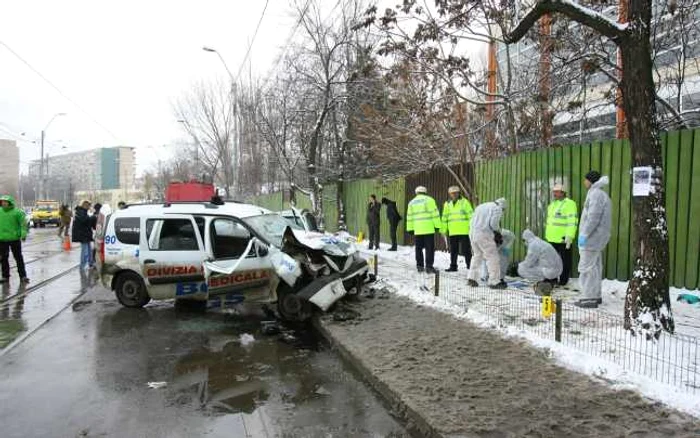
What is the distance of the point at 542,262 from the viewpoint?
862 cm

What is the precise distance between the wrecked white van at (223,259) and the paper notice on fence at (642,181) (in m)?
3.95

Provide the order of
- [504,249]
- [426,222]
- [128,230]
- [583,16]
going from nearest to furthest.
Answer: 1. [583,16]
2. [128,230]
3. [504,249]
4. [426,222]

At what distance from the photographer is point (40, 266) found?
14711 mm

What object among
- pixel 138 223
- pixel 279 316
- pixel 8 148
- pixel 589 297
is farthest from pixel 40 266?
pixel 8 148

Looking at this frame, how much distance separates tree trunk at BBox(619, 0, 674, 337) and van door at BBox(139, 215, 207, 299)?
19.7 feet

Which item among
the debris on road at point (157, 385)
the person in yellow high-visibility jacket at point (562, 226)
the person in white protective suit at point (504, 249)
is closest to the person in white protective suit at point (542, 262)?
the person in yellow high-visibility jacket at point (562, 226)

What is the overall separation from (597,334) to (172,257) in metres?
6.18

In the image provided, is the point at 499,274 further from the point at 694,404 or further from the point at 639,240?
the point at 694,404

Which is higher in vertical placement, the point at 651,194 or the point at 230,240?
the point at 651,194

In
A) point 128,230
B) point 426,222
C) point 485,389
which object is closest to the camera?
point 485,389

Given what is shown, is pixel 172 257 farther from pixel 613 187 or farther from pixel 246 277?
pixel 613 187

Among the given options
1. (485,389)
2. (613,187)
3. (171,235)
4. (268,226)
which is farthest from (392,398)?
(613,187)

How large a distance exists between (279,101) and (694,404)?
19.7 metres

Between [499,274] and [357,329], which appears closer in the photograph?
[357,329]
